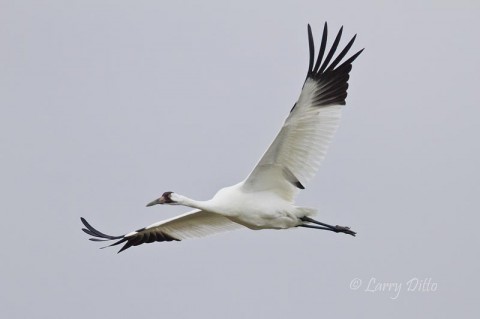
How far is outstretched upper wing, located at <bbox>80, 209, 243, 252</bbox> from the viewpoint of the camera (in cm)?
2505

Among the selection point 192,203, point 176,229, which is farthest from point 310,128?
point 176,229

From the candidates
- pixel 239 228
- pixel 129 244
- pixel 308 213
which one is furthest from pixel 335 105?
pixel 129 244

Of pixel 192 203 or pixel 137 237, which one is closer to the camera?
pixel 192 203

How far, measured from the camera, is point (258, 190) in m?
22.9

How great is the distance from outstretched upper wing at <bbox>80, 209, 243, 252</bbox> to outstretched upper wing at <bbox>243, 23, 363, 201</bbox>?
244 cm

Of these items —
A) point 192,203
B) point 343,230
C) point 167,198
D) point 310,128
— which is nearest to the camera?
point 310,128

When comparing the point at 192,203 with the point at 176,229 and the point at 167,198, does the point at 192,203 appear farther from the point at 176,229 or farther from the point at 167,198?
the point at 176,229

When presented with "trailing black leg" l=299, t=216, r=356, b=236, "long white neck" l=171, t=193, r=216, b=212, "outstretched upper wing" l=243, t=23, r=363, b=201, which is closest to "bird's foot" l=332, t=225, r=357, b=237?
"trailing black leg" l=299, t=216, r=356, b=236

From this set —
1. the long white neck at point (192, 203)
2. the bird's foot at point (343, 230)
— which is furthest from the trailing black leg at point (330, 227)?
the long white neck at point (192, 203)

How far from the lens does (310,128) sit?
73.3 ft

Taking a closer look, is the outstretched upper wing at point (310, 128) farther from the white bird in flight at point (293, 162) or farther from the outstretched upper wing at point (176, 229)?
the outstretched upper wing at point (176, 229)

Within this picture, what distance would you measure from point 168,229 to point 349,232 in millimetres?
3596

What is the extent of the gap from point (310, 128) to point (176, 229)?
4.39 meters

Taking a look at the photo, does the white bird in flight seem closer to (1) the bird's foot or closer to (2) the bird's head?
(2) the bird's head
